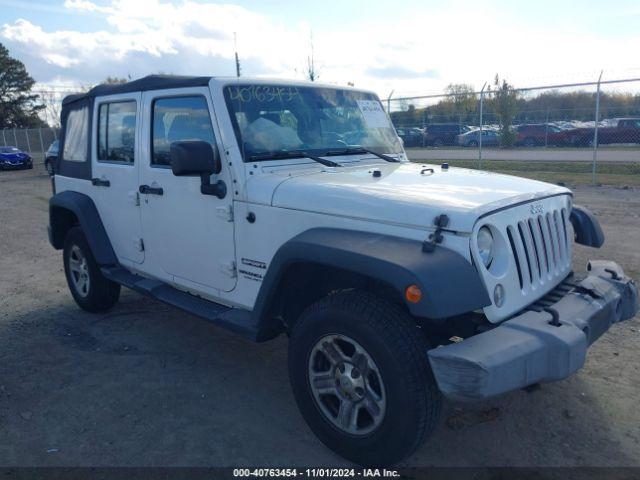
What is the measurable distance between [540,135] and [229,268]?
615 inches

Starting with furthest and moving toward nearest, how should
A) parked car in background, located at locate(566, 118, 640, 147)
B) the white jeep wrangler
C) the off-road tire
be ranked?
1. parked car in background, located at locate(566, 118, 640, 147)
2. the off-road tire
3. the white jeep wrangler

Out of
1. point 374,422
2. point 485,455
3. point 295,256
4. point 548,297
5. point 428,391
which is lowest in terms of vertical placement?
point 485,455

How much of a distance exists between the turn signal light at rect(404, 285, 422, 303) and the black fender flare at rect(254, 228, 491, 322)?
0.05 ft

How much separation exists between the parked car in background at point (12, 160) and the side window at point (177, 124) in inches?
974

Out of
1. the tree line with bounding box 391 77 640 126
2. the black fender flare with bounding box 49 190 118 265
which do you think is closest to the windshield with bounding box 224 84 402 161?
the black fender flare with bounding box 49 190 118 265

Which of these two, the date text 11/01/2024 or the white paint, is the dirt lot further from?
the white paint

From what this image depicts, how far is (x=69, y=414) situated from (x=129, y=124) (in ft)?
7.51

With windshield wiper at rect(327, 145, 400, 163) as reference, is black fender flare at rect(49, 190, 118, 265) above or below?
below

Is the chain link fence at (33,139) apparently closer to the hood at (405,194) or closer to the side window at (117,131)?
the side window at (117,131)

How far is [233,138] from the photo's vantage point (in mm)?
3668

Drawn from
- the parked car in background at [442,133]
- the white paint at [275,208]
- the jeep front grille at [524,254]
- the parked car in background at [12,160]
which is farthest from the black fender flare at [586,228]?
the parked car in background at [12,160]

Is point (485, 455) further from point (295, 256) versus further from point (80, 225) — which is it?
point (80, 225)

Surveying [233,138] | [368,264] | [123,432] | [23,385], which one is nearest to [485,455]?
[368,264]

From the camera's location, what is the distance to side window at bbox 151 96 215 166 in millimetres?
3871
